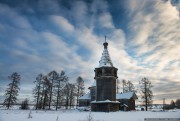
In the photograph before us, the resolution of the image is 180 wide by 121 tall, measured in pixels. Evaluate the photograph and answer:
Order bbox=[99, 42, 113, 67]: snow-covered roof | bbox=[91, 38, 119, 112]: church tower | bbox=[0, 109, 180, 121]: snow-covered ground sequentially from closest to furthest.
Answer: bbox=[0, 109, 180, 121]: snow-covered ground
bbox=[91, 38, 119, 112]: church tower
bbox=[99, 42, 113, 67]: snow-covered roof

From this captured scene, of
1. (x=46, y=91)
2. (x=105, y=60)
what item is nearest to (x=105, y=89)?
(x=105, y=60)

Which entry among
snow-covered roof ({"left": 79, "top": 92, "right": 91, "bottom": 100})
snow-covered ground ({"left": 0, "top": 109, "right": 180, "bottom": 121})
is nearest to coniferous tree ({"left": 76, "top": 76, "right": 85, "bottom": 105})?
snow-covered roof ({"left": 79, "top": 92, "right": 91, "bottom": 100})

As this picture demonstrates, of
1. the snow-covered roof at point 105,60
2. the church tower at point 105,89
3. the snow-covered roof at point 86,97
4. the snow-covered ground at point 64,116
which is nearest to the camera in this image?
the snow-covered ground at point 64,116

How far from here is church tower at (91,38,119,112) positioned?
42562 mm

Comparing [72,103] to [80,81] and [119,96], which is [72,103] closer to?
[80,81]

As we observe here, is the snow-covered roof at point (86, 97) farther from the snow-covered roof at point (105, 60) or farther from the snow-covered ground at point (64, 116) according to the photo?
the snow-covered ground at point (64, 116)

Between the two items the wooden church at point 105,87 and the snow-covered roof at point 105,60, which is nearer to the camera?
the wooden church at point 105,87

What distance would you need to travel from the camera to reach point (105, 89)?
43.2m

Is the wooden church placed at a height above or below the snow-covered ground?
above

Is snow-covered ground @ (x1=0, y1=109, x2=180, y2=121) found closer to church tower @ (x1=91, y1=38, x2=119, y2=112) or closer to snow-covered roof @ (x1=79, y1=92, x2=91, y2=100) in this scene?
church tower @ (x1=91, y1=38, x2=119, y2=112)

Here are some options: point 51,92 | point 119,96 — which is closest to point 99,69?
point 51,92

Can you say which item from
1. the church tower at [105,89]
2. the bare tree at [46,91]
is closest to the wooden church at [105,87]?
the church tower at [105,89]

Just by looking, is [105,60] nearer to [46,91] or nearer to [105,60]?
[105,60]

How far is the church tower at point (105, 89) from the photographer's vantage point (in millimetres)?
42562
